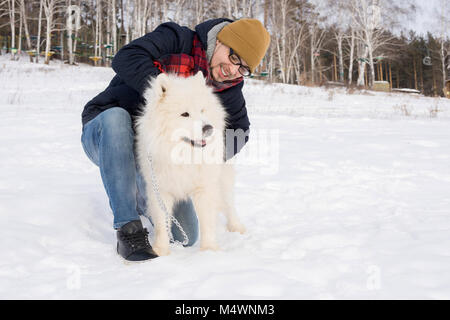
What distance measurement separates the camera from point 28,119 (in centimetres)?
619

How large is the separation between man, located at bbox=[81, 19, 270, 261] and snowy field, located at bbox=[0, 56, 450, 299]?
Answer: 251mm

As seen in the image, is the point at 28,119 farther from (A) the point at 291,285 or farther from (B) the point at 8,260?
(A) the point at 291,285

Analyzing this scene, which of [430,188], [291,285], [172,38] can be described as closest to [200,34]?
[172,38]

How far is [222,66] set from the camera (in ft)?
7.52

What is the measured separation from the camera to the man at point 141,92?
1870mm

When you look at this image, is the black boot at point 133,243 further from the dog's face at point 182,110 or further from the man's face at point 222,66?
the man's face at point 222,66

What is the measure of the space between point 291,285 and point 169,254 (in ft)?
2.59

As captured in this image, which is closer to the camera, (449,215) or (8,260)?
(8,260)

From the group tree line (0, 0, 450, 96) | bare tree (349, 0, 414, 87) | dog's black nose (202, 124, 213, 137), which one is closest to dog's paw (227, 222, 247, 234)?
dog's black nose (202, 124, 213, 137)

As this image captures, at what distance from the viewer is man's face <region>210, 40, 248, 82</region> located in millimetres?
2246

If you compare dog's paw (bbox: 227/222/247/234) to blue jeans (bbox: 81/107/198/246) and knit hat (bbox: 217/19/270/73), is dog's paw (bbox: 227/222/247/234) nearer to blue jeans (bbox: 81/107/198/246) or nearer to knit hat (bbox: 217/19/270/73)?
blue jeans (bbox: 81/107/198/246)

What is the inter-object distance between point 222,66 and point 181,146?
70 cm

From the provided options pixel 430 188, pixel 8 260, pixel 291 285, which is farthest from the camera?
pixel 430 188
